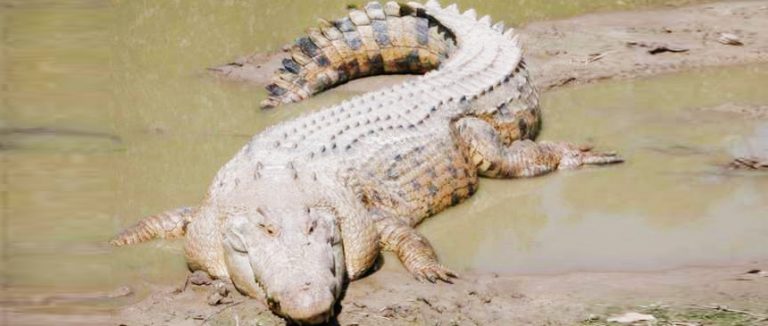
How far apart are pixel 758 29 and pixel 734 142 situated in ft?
10.9

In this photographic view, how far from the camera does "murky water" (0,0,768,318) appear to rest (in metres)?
1.19

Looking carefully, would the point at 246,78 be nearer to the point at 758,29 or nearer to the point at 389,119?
the point at 389,119

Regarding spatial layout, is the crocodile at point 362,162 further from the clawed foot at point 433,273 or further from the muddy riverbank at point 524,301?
the muddy riverbank at point 524,301

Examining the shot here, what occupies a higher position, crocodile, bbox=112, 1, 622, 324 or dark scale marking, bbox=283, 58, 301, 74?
dark scale marking, bbox=283, 58, 301, 74

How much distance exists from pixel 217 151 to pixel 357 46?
1786mm

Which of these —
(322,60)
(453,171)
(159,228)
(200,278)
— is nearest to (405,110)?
(453,171)

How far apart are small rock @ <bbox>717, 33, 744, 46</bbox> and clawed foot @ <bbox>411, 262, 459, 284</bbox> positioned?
5481 mm

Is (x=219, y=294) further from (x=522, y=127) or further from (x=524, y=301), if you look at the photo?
(x=522, y=127)

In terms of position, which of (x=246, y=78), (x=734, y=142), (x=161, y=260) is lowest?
(x=161, y=260)

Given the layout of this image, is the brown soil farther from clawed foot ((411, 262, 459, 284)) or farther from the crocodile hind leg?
clawed foot ((411, 262, 459, 284))

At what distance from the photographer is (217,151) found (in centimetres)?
652

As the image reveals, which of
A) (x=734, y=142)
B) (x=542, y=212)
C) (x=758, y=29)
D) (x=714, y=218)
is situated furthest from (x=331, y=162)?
(x=758, y=29)

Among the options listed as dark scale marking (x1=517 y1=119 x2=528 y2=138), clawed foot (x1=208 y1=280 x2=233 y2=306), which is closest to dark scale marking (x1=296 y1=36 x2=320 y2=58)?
dark scale marking (x1=517 y1=119 x2=528 y2=138)

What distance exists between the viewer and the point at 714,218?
5367 mm
